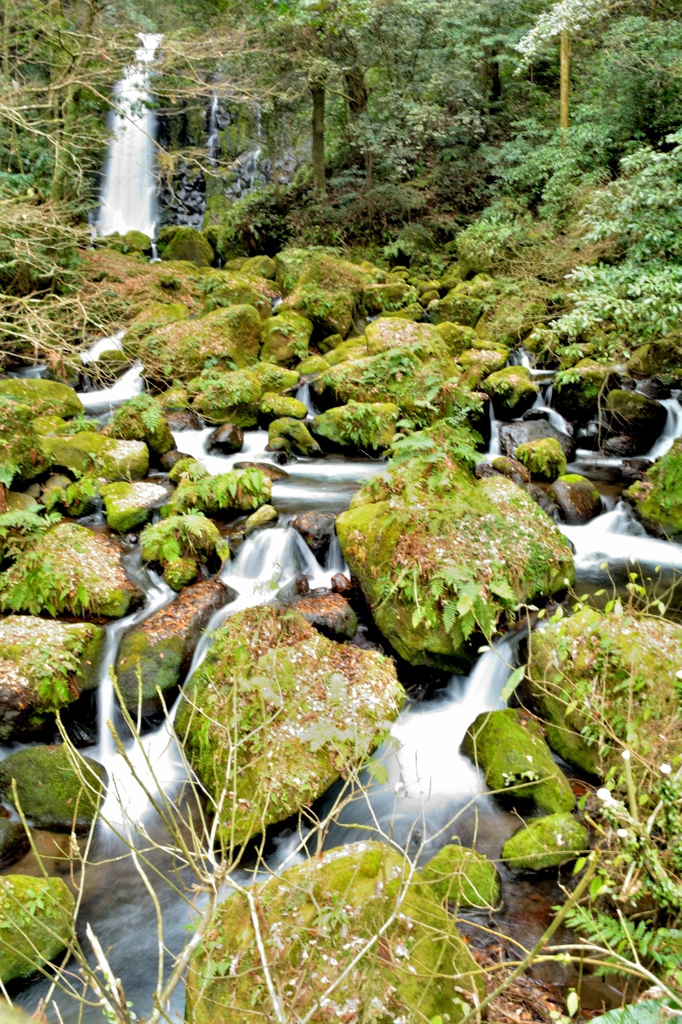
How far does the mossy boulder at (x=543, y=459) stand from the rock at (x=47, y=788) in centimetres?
666

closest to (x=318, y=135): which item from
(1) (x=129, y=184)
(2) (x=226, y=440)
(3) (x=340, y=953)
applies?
(1) (x=129, y=184)

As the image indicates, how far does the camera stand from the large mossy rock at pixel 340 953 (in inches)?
123

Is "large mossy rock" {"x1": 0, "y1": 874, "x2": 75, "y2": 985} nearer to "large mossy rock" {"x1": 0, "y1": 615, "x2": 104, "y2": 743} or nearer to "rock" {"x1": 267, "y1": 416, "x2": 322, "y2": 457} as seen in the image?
"large mossy rock" {"x1": 0, "y1": 615, "x2": 104, "y2": 743}

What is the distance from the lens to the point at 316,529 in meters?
7.63

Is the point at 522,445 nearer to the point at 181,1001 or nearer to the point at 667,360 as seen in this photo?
the point at 667,360

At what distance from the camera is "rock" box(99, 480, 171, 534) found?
7.94 metres

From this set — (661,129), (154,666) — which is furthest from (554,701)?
(661,129)

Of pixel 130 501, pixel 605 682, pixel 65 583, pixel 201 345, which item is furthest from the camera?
pixel 201 345

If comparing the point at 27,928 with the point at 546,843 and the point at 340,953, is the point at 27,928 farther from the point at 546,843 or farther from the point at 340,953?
the point at 546,843

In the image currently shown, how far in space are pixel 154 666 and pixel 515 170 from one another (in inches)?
617

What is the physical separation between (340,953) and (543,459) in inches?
278

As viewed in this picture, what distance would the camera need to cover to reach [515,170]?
16516 millimetres

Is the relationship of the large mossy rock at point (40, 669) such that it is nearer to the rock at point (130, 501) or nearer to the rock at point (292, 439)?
the rock at point (130, 501)

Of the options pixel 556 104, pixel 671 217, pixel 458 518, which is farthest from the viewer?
pixel 556 104
